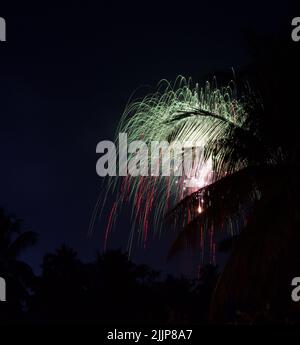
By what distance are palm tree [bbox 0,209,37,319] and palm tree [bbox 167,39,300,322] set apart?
808 inches

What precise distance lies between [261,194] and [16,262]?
21.5 meters

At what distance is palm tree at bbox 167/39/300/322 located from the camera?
29.7 ft

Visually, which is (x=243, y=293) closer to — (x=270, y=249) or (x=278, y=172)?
(x=270, y=249)

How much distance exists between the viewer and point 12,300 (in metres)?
28.9

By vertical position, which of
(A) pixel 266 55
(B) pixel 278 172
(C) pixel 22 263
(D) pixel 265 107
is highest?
(A) pixel 266 55

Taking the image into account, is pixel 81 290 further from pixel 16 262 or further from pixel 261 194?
pixel 261 194

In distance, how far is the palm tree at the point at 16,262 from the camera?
94.4 feet

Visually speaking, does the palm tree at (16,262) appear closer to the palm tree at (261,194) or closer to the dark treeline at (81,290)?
the dark treeline at (81,290)

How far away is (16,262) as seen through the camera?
2909cm

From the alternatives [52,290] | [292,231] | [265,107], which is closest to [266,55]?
[265,107]

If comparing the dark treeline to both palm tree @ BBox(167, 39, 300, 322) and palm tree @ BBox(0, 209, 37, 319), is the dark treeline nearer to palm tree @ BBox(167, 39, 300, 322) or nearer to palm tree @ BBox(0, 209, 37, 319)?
palm tree @ BBox(0, 209, 37, 319)

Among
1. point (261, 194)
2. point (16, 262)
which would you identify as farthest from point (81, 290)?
point (261, 194)

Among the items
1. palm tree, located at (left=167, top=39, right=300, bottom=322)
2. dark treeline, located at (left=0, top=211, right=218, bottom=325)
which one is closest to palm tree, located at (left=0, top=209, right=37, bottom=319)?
dark treeline, located at (left=0, top=211, right=218, bottom=325)

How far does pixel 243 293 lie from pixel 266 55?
4097 millimetres
